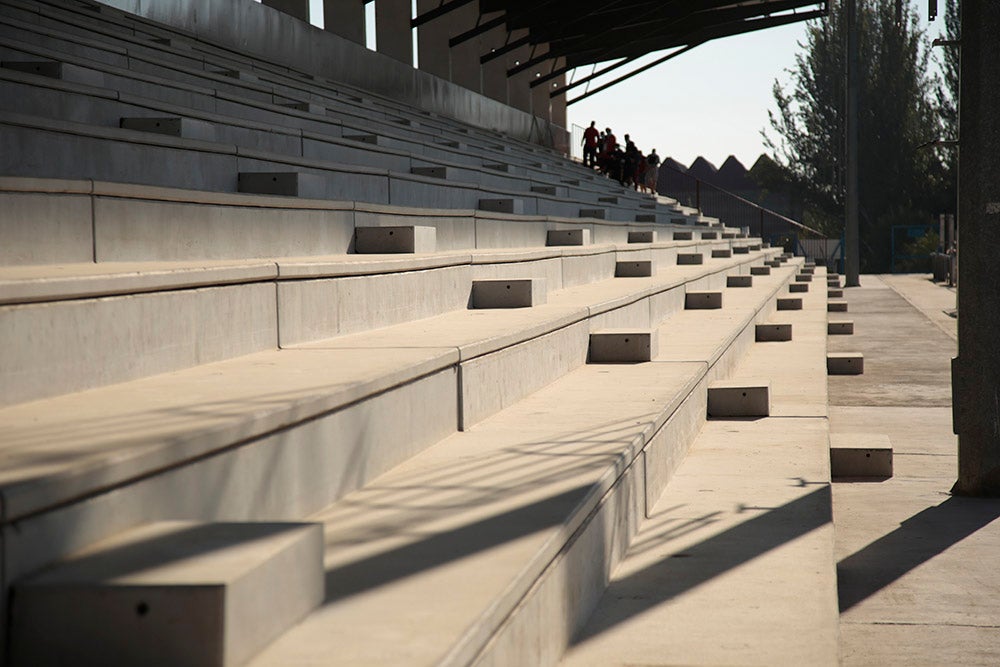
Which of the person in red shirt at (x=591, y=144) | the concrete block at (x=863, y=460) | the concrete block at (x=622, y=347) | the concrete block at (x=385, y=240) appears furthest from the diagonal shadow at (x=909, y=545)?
the person in red shirt at (x=591, y=144)

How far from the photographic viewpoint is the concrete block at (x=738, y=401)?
5734 mm

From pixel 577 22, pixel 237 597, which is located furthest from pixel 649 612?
pixel 577 22

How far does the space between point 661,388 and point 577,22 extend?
24.2m

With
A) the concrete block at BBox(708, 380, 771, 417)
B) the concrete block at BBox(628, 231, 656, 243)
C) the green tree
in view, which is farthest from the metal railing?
the concrete block at BBox(708, 380, 771, 417)

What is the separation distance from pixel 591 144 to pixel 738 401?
2344 cm

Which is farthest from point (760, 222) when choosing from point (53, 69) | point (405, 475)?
point (405, 475)

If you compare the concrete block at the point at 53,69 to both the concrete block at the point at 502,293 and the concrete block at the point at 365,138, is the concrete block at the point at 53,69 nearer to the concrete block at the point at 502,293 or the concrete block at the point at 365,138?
the concrete block at the point at 502,293

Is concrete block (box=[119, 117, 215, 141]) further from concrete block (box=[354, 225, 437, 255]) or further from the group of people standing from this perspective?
the group of people standing

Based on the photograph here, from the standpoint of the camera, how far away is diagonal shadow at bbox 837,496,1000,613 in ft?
14.6

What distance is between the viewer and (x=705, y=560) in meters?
3.29

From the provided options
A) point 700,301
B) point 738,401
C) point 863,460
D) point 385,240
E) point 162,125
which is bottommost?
point 863,460

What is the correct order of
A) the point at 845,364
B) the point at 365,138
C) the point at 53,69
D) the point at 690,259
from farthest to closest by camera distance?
1. the point at 690,259
2. the point at 845,364
3. the point at 365,138
4. the point at 53,69

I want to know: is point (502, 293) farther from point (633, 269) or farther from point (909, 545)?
point (633, 269)

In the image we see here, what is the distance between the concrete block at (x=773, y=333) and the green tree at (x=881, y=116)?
127ft
